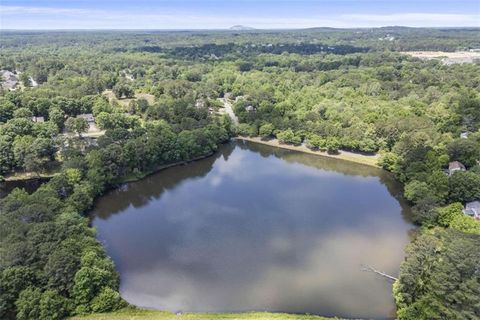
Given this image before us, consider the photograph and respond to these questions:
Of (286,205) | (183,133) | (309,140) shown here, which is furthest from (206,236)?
(309,140)

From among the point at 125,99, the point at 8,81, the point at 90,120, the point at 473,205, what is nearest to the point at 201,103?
the point at 125,99

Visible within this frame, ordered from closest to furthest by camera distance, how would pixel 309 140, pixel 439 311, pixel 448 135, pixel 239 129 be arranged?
pixel 439 311, pixel 448 135, pixel 309 140, pixel 239 129

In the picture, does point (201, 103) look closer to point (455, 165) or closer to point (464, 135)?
point (464, 135)

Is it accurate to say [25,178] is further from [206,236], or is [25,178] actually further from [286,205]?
[286,205]

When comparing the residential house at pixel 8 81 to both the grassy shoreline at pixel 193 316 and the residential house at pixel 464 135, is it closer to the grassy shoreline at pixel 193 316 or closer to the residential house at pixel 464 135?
the grassy shoreline at pixel 193 316

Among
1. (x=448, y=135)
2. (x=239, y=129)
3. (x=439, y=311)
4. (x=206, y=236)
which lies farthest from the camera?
(x=239, y=129)
